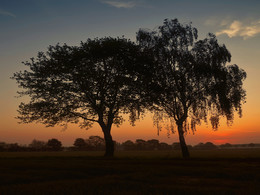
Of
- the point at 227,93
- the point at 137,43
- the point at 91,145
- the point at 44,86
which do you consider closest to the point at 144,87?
the point at 137,43

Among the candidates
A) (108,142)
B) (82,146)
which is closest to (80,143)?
(82,146)

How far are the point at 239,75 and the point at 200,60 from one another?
5914mm

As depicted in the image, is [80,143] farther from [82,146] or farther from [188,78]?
[188,78]

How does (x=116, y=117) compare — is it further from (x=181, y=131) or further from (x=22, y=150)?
(x=22, y=150)

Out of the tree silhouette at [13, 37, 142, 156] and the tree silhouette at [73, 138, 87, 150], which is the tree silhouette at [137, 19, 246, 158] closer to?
the tree silhouette at [13, 37, 142, 156]

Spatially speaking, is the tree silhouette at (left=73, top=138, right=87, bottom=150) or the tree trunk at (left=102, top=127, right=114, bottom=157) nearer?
the tree trunk at (left=102, top=127, right=114, bottom=157)

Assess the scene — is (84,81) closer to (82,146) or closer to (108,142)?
(108,142)

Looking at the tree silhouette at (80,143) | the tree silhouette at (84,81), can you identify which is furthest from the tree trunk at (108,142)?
the tree silhouette at (80,143)

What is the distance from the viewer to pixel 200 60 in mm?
39219

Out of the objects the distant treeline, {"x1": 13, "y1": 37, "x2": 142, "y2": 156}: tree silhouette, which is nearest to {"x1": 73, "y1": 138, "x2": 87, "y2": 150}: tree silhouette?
the distant treeline

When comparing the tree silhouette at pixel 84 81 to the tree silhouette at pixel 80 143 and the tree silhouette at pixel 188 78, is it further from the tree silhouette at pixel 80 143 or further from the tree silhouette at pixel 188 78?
the tree silhouette at pixel 80 143

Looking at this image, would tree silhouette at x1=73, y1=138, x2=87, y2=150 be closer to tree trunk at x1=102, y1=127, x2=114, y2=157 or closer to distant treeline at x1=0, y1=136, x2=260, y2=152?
distant treeline at x1=0, y1=136, x2=260, y2=152

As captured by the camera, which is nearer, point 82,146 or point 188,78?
point 188,78

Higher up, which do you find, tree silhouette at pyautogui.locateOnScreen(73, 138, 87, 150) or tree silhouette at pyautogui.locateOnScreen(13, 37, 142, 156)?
tree silhouette at pyautogui.locateOnScreen(13, 37, 142, 156)
